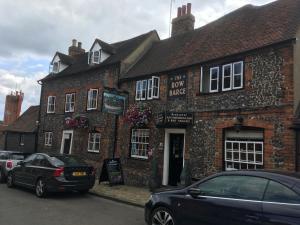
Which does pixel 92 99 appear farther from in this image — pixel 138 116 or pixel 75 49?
pixel 75 49

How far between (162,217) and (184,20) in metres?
14.0

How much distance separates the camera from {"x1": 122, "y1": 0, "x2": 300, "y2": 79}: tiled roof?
1159cm

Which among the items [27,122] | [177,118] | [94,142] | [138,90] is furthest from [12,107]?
[177,118]

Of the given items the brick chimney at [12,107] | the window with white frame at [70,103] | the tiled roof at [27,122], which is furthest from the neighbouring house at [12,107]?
the window with white frame at [70,103]

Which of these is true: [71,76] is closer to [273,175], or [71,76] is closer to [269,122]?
[269,122]

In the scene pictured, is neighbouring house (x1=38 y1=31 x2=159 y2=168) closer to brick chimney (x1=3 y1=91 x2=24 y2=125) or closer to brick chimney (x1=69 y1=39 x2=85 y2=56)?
brick chimney (x1=69 y1=39 x2=85 y2=56)

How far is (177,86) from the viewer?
14.0 metres

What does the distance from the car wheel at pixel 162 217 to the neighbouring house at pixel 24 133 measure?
18689 mm

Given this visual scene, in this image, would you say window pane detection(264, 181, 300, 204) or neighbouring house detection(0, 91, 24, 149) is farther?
neighbouring house detection(0, 91, 24, 149)

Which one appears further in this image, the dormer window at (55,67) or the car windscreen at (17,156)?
the dormer window at (55,67)

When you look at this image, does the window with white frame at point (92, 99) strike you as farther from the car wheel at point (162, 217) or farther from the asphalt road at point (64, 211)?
the car wheel at point (162, 217)

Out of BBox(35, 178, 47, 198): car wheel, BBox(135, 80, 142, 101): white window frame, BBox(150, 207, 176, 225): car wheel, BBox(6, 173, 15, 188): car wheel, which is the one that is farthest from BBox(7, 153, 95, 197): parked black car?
BBox(150, 207, 176, 225): car wheel

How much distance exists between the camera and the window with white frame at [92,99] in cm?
1876

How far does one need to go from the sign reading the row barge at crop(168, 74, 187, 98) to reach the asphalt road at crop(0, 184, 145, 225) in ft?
17.3
